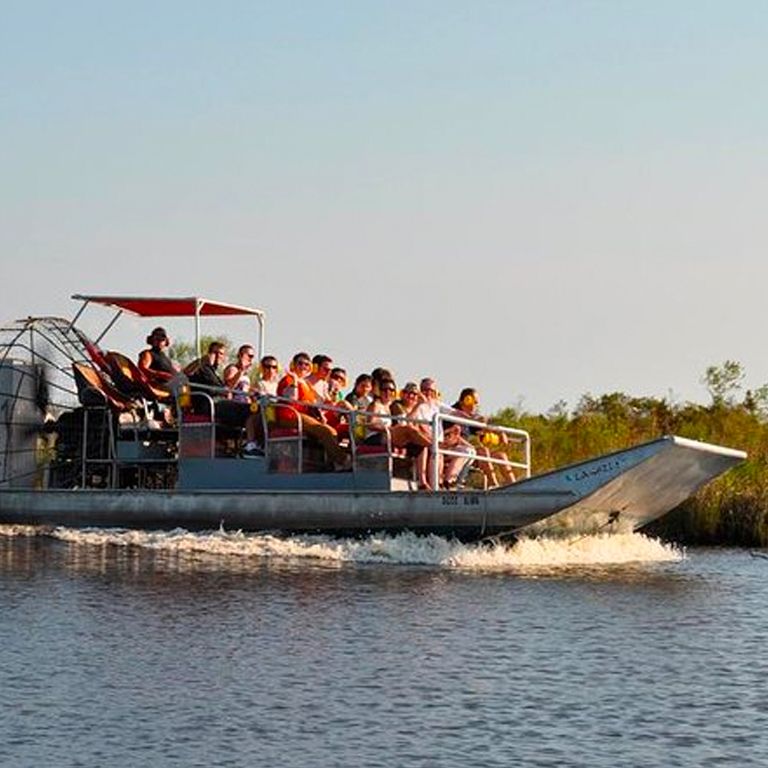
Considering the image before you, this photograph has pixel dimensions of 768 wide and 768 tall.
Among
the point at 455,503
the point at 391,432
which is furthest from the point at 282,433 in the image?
the point at 455,503

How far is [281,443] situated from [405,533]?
6.22 feet

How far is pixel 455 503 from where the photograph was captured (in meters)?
22.6

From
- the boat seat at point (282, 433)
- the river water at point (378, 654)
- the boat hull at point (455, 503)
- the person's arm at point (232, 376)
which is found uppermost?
the person's arm at point (232, 376)

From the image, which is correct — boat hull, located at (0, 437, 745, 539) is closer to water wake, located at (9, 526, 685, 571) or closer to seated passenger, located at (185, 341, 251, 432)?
water wake, located at (9, 526, 685, 571)

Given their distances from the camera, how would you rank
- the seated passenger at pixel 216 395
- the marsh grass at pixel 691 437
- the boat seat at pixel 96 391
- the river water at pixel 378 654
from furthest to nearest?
the marsh grass at pixel 691 437
the boat seat at pixel 96 391
the seated passenger at pixel 216 395
the river water at pixel 378 654

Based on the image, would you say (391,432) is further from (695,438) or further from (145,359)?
(695,438)

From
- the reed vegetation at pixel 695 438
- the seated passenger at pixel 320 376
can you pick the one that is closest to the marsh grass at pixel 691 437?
the reed vegetation at pixel 695 438

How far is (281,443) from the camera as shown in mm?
23703

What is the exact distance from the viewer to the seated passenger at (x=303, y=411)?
77.1ft

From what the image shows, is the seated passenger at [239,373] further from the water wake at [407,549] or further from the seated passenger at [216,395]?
the water wake at [407,549]

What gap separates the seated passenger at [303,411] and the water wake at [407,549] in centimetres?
105

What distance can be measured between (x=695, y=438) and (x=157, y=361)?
41.8ft

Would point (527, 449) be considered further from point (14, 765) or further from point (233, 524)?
point (14, 765)

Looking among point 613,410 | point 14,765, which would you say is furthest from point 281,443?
point 613,410
